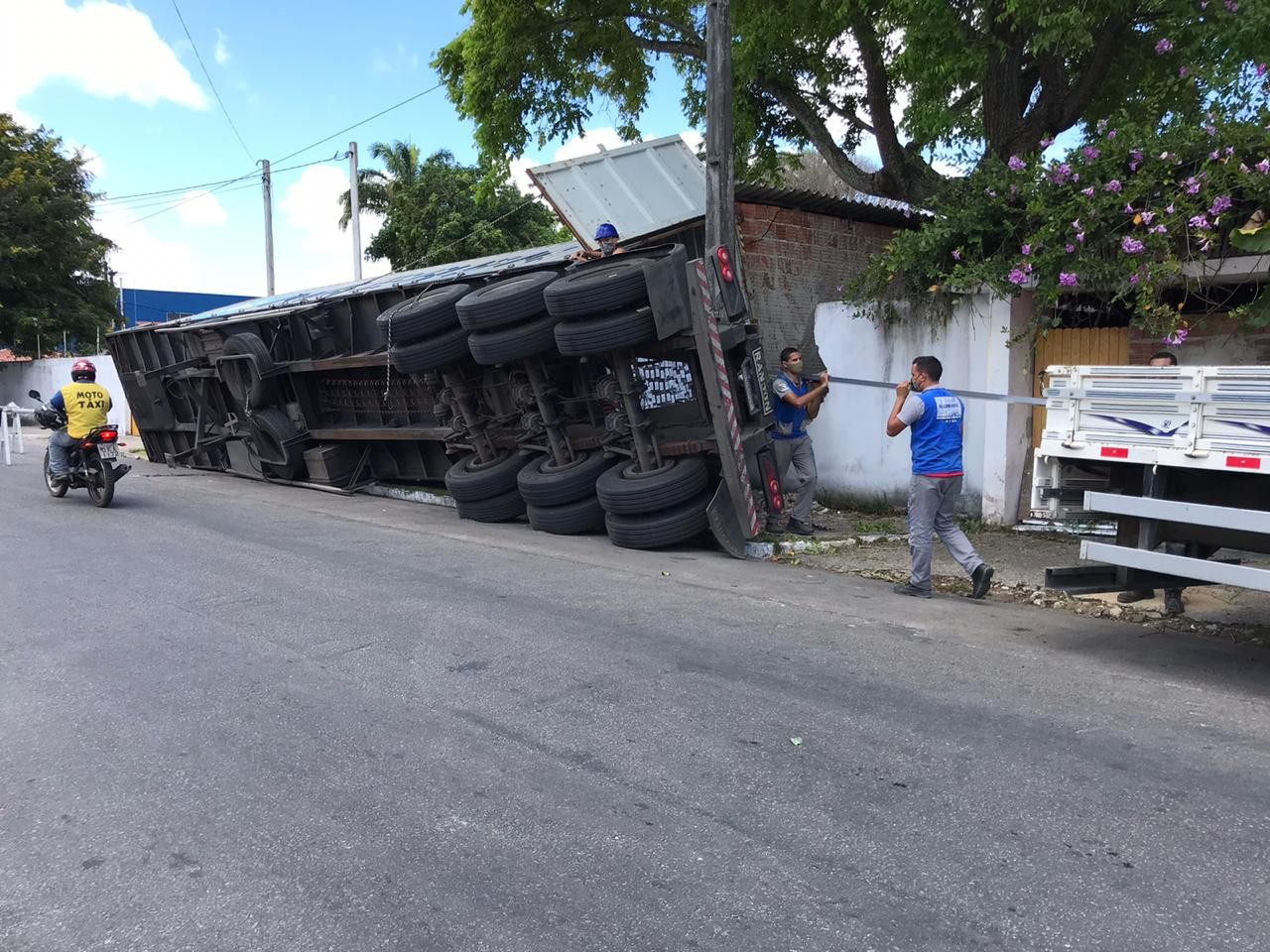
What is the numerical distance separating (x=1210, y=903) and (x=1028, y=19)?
29.3 feet

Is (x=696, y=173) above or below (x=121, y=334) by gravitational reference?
above

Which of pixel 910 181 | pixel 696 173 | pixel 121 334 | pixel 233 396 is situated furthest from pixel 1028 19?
pixel 121 334

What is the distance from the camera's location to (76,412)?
11.6 metres

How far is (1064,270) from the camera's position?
8953 mm

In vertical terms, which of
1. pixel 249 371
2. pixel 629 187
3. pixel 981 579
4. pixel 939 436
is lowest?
pixel 981 579

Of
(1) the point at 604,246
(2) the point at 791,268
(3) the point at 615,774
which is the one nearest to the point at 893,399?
(2) the point at 791,268

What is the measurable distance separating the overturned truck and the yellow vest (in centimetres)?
234

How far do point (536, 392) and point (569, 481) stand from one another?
983mm

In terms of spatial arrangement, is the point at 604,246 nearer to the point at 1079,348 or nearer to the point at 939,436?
the point at 939,436

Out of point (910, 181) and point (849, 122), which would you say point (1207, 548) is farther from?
point (849, 122)

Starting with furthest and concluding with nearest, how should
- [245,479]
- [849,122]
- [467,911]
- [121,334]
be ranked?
[121,334] → [245,479] → [849,122] → [467,911]

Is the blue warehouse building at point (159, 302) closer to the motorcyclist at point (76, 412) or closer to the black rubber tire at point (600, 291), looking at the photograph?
the motorcyclist at point (76, 412)

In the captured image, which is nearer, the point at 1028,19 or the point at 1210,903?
the point at 1210,903

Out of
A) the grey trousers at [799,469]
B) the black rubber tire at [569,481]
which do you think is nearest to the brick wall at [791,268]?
the grey trousers at [799,469]
